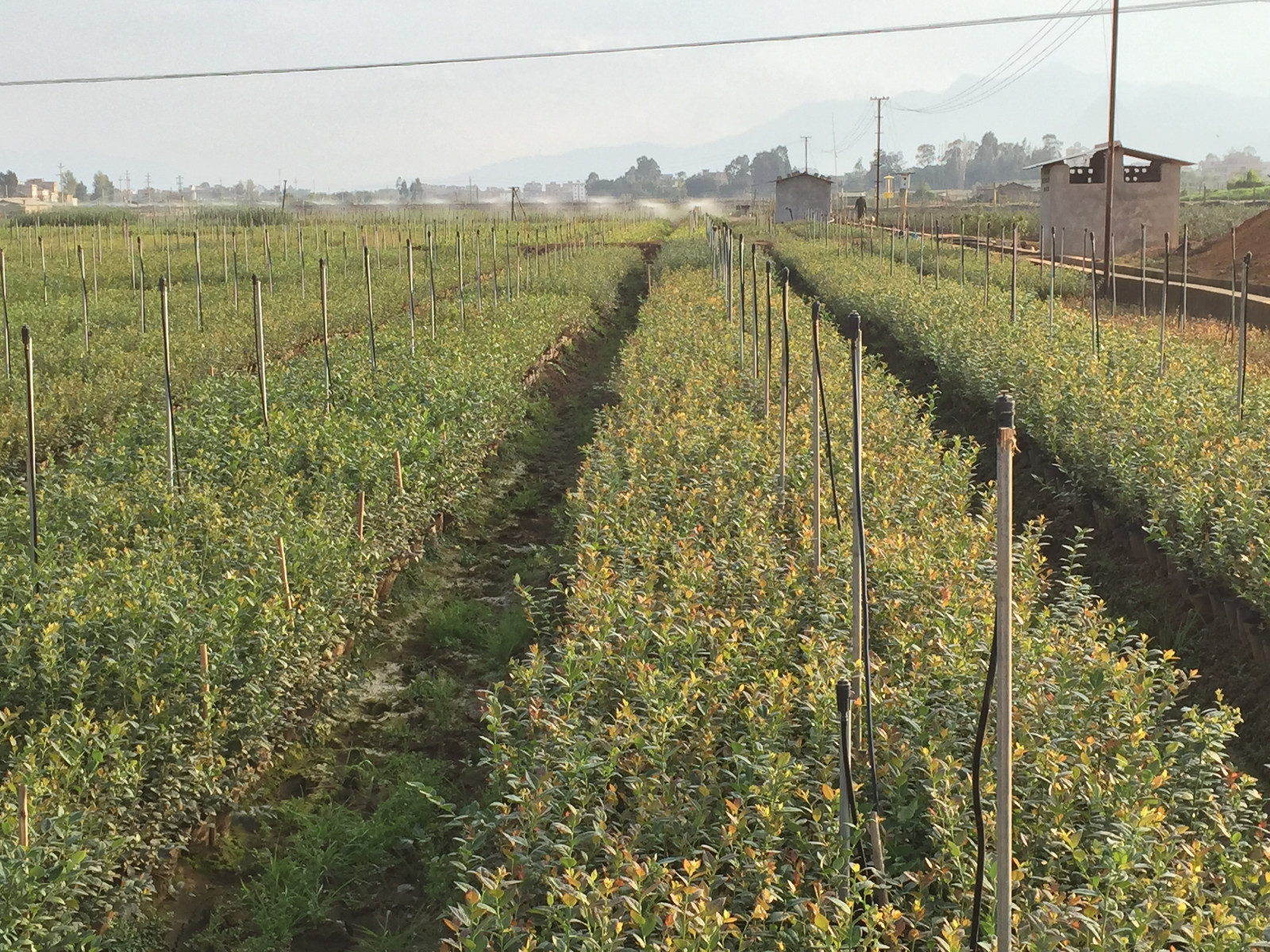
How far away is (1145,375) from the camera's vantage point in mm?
11969

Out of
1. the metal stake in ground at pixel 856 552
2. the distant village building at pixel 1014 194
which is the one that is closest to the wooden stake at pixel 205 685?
the metal stake in ground at pixel 856 552

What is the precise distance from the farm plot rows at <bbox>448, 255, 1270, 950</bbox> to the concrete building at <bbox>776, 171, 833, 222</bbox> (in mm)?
65836

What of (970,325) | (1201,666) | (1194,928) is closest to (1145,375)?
(970,325)

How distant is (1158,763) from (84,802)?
4.30m

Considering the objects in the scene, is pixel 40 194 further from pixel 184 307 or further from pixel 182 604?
pixel 182 604

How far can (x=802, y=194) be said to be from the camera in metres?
70.4

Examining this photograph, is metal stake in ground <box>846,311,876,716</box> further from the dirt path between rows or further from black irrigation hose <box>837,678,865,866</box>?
the dirt path between rows

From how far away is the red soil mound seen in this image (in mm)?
29438

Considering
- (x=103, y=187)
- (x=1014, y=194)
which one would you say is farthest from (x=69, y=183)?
(x=1014, y=194)

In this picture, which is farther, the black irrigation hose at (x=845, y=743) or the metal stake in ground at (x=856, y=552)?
the metal stake in ground at (x=856, y=552)

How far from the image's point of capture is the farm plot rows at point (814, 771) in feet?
11.4

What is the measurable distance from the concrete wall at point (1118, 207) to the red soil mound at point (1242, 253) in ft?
4.49

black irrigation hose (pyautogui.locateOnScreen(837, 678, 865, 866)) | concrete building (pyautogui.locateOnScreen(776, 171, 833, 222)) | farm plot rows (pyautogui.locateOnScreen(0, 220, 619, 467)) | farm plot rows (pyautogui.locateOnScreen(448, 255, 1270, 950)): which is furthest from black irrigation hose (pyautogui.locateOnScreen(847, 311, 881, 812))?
concrete building (pyautogui.locateOnScreen(776, 171, 833, 222))

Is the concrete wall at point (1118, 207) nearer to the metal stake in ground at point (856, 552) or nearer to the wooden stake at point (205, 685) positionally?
the metal stake in ground at point (856, 552)
